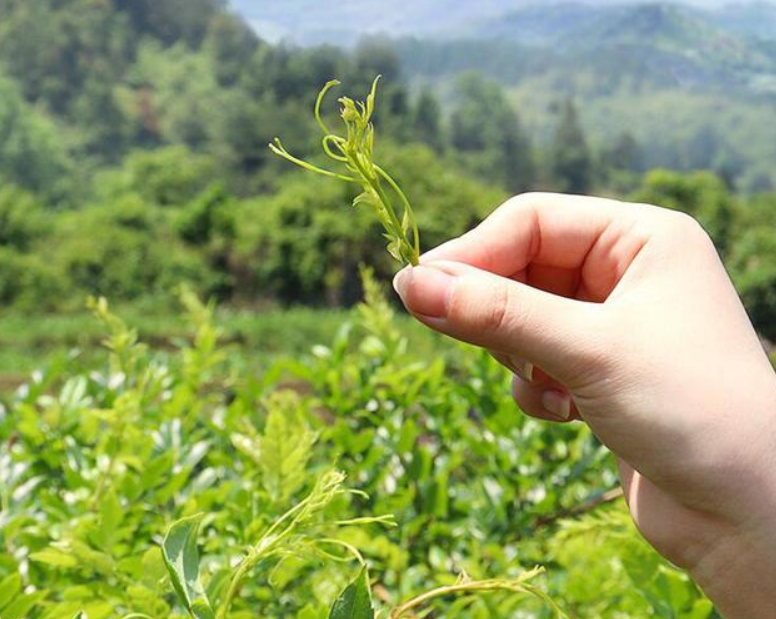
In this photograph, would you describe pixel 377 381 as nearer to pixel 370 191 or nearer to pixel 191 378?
pixel 191 378

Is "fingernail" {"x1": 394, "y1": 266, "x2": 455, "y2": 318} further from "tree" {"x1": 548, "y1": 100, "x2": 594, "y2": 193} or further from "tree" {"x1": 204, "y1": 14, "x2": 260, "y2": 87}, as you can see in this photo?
"tree" {"x1": 204, "y1": 14, "x2": 260, "y2": 87}

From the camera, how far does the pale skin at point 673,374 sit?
2.37 ft

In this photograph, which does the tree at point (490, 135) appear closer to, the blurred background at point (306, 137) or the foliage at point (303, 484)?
the blurred background at point (306, 137)

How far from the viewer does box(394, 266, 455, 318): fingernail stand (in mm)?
743

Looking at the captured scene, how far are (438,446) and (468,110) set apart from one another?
37556 millimetres

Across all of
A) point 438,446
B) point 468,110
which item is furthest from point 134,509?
point 468,110

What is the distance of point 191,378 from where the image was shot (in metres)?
1.45

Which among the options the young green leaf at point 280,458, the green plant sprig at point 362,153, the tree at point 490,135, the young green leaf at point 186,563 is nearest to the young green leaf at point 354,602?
the young green leaf at point 186,563

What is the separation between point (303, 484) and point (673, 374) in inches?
19.1

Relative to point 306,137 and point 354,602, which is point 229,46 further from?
point 354,602

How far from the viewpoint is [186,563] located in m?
0.59

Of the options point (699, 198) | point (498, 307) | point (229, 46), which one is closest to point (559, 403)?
point (498, 307)

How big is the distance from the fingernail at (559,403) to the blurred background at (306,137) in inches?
278

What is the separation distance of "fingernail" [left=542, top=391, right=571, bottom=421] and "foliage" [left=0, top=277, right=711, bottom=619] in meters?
0.15
